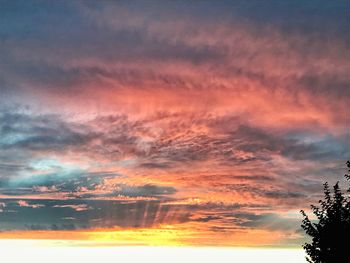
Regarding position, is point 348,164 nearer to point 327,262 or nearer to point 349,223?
point 349,223

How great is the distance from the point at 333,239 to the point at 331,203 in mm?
3356

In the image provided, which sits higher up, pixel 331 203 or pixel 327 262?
pixel 331 203

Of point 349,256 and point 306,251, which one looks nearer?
point 349,256

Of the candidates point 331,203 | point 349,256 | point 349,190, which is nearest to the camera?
Answer: point 349,256

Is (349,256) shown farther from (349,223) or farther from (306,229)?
(306,229)

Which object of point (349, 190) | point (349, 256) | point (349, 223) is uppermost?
point (349, 190)

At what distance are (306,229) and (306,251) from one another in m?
1.43

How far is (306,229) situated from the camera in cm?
3209

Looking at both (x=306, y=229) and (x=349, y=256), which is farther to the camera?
(x=306, y=229)

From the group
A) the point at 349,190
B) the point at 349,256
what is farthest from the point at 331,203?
the point at 349,256

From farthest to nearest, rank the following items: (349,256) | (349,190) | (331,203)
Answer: (331,203), (349,190), (349,256)

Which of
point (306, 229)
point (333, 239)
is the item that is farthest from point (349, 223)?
point (306, 229)

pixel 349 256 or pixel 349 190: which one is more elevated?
pixel 349 190

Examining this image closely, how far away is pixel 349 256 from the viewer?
27.7 meters
